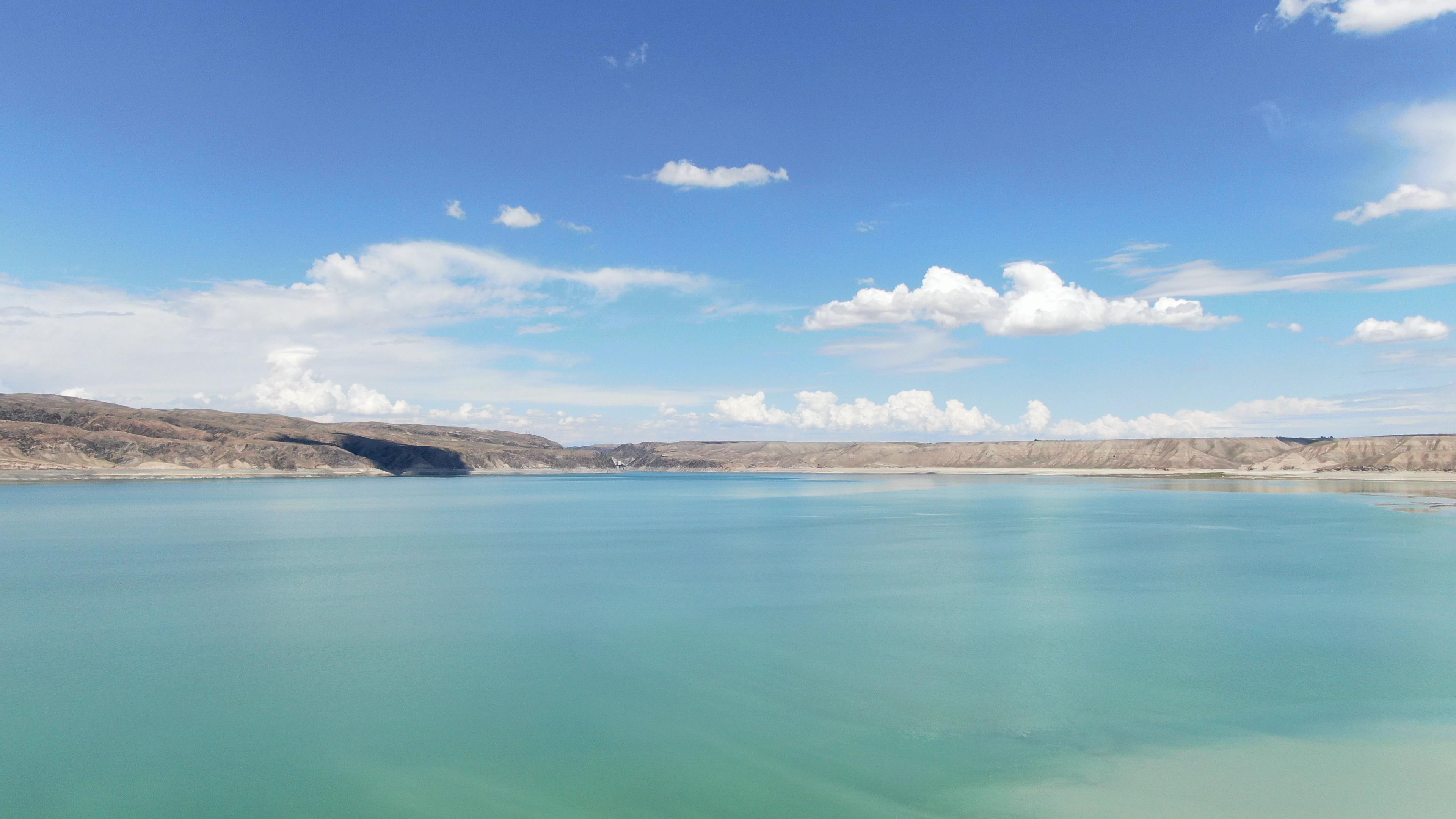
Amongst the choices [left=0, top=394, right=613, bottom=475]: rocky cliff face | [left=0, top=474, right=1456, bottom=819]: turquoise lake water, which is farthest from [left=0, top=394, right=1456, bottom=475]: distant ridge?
[left=0, top=474, right=1456, bottom=819]: turquoise lake water

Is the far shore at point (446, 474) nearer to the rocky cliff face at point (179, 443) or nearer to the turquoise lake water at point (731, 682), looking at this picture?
the rocky cliff face at point (179, 443)

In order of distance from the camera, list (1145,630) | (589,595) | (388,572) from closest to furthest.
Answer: (1145,630) → (589,595) → (388,572)

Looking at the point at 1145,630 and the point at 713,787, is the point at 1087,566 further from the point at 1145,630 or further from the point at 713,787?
the point at 713,787

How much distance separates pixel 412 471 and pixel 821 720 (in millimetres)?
172425

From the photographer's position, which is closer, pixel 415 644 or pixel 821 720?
pixel 821 720

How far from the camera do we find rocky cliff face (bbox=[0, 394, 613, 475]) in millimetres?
127000

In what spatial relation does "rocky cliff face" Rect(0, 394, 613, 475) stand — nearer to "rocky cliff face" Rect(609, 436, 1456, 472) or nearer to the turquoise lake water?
the turquoise lake water

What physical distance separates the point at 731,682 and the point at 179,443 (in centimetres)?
15806

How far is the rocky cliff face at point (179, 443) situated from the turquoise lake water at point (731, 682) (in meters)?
115

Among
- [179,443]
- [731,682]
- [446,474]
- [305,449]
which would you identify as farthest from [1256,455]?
[179,443]

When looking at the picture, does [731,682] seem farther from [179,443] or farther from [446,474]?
[446,474]

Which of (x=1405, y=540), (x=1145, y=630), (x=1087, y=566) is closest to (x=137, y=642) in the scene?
(x=1145, y=630)

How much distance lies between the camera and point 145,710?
14984 mm

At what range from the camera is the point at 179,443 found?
142 meters
